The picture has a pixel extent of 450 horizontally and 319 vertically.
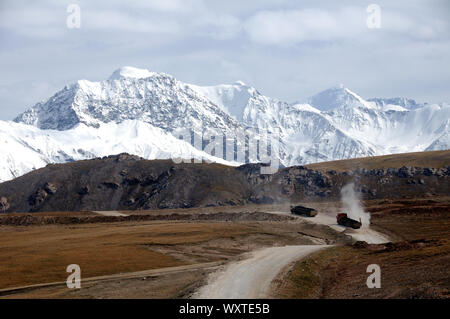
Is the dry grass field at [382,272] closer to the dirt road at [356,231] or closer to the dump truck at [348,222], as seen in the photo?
the dirt road at [356,231]

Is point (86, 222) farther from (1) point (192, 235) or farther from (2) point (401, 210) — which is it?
(2) point (401, 210)

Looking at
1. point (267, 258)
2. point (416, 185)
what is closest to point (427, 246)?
point (267, 258)

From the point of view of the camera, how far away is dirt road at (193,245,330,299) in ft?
139

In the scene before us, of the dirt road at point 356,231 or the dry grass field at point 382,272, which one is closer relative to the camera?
the dry grass field at point 382,272

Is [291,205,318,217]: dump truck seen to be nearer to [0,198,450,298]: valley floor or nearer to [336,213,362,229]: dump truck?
[0,198,450,298]: valley floor

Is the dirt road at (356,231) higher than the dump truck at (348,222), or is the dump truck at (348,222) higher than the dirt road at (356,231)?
the dump truck at (348,222)

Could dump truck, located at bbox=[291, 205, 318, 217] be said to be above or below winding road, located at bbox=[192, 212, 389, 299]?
above

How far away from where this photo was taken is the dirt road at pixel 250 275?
42500 millimetres

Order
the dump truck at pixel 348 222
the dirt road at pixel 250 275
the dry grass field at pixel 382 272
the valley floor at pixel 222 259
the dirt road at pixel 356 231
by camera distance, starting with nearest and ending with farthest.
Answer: the dry grass field at pixel 382 272, the dirt road at pixel 250 275, the valley floor at pixel 222 259, the dirt road at pixel 356 231, the dump truck at pixel 348 222

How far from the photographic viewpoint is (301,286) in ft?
156

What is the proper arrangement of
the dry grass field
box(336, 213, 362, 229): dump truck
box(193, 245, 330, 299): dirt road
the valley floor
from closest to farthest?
the dry grass field → box(193, 245, 330, 299): dirt road → the valley floor → box(336, 213, 362, 229): dump truck

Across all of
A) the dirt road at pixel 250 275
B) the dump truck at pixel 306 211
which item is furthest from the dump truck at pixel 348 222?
the dirt road at pixel 250 275

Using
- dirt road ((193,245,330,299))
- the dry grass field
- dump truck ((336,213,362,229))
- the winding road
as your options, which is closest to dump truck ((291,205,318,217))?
dump truck ((336,213,362,229))
